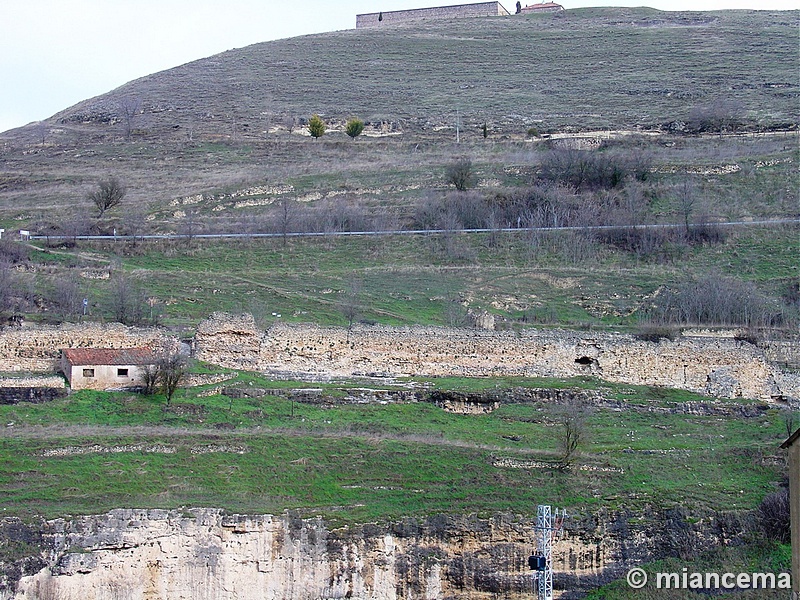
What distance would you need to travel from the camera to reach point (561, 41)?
98000 millimetres

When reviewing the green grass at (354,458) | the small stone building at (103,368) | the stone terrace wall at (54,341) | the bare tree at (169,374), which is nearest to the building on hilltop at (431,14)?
the stone terrace wall at (54,341)

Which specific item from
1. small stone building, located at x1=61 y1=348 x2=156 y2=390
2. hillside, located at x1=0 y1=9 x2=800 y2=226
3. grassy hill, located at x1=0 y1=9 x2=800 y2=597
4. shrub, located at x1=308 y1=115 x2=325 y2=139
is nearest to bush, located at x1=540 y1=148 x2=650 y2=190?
grassy hill, located at x1=0 y1=9 x2=800 y2=597

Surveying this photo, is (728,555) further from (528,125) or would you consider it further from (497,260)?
(528,125)

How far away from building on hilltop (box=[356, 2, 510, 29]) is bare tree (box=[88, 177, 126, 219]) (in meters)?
58.0

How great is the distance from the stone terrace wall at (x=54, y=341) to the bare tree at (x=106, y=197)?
17.9 meters

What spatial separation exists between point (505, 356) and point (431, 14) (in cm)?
7882

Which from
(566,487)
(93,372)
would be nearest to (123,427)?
(93,372)

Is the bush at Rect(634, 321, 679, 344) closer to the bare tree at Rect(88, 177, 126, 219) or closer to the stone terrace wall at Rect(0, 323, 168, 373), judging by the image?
the stone terrace wall at Rect(0, 323, 168, 373)

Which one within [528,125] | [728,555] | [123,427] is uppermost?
[528,125]

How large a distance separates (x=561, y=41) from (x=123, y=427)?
236ft

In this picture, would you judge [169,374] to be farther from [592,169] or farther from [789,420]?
[592,169]

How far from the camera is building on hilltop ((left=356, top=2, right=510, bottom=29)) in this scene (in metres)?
111

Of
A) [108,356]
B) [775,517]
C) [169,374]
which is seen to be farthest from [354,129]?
[775,517]

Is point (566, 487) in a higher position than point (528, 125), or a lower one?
lower
